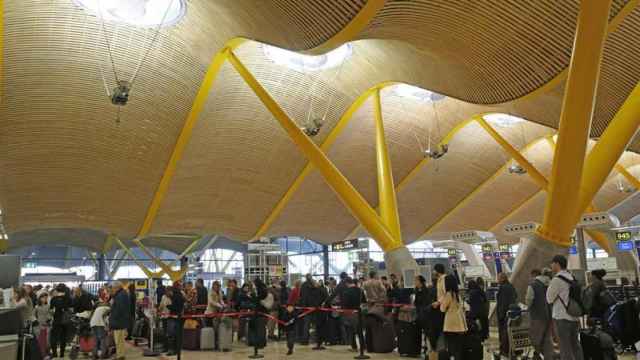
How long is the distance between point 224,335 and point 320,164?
6.75 metres

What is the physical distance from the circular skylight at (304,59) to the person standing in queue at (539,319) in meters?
15.0

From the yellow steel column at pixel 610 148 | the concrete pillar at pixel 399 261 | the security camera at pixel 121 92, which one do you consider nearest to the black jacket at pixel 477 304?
the yellow steel column at pixel 610 148

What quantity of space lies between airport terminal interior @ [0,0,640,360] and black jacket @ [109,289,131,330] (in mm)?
42

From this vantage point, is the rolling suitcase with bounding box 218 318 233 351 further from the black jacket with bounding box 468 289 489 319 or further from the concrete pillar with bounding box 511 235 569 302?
the concrete pillar with bounding box 511 235 569 302

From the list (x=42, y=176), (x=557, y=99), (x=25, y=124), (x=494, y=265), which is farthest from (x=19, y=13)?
(x=494, y=265)

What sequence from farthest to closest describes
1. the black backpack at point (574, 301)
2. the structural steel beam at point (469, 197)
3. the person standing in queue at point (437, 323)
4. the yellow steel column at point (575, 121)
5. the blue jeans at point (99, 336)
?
the structural steel beam at point (469, 197), the blue jeans at point (99, 336), the yellow steel column at point (575, 121), the person standing in queue at point (437, 323), the black backpack at point (574, 301)

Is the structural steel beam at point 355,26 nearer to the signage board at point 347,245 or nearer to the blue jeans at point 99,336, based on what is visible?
the blue jeans at point 99,336

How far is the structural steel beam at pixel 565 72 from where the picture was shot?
1242cm

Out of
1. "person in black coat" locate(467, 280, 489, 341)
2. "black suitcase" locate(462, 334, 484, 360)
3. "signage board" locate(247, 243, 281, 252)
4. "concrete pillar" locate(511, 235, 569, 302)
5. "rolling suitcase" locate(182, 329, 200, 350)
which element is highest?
"signage board" locate(247, 243, 281, 252)

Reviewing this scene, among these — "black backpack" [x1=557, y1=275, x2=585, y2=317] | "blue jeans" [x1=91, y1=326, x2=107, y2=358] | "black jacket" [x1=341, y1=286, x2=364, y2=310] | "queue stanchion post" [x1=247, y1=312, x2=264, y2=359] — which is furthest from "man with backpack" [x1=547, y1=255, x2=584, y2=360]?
"blue jeans" [x1=91, y1=326, x2=107, y2=358]

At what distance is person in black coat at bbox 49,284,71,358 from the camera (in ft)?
42.1

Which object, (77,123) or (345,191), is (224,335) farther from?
(77,123)

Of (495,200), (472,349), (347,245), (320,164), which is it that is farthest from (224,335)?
(495,200)

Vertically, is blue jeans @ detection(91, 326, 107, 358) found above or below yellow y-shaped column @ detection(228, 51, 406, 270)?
below
